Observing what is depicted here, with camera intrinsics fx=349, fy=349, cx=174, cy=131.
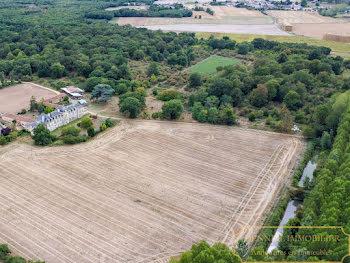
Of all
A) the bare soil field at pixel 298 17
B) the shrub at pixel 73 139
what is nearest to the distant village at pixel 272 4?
the bare soil field at pixel 298 17

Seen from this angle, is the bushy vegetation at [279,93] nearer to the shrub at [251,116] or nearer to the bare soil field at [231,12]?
the shrub at [251,116]

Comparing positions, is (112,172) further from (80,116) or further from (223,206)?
(80,116)

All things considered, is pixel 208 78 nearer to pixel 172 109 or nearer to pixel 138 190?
pixel 172 109

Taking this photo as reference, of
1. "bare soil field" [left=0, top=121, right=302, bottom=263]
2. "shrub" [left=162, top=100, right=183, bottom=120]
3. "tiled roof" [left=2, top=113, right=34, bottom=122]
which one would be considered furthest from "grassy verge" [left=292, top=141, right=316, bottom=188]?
"tiled roof" [left=2, top=113, right=34, bottom=122]

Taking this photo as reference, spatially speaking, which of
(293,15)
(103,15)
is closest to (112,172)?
(103,15)

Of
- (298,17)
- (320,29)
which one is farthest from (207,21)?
(320,29)

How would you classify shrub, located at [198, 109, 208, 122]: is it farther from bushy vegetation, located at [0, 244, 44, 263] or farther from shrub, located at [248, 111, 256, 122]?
bushy vegetation, located at [0, 244, 44, 263]

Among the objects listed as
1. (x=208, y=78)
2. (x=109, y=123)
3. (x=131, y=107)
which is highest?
(x=131, y=107)
